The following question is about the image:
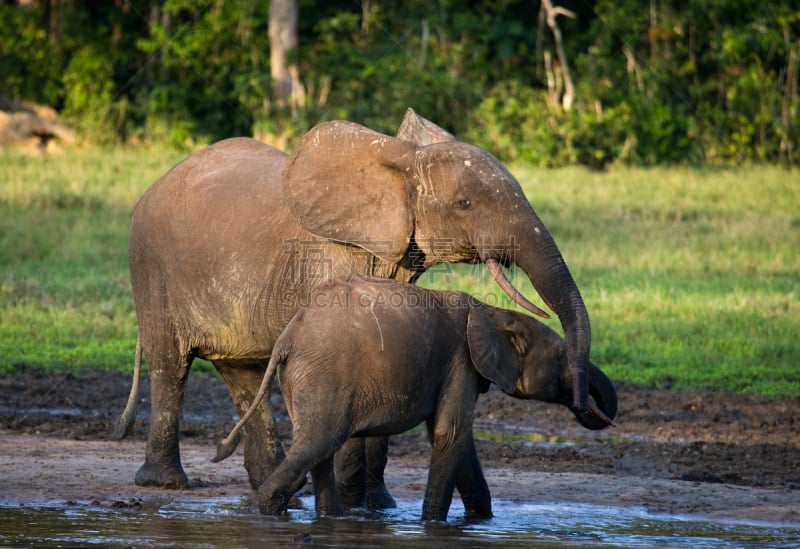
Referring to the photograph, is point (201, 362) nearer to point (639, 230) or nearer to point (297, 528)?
point (297, 528)

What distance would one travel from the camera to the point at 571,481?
24.7ft

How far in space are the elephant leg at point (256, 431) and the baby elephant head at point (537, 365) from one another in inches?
51.1

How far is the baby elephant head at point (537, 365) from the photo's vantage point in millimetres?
6750

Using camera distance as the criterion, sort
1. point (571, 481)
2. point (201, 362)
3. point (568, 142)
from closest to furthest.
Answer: point (571, 481) < point (201, 362) < point (568, 142)

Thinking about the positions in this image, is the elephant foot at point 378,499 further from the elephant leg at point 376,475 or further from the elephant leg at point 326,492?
the elephant leg at point 326,492

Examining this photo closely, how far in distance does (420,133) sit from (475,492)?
1843 mm

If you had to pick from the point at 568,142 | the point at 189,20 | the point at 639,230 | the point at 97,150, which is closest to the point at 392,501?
the point at 639,230

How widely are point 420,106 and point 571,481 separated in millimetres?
14618

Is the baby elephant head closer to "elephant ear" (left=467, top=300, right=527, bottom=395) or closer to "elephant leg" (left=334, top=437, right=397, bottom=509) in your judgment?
"elephant ear" (left=467, top=300, right=527, bottom=395)

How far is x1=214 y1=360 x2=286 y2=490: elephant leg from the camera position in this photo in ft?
23.9

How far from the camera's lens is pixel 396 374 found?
6.34m

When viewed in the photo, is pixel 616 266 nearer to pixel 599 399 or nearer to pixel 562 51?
pixel 599 399

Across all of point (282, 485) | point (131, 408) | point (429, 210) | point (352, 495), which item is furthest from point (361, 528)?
point (131, 408)

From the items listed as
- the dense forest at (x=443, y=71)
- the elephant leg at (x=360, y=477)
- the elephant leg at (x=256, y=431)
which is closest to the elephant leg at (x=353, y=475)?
the elephant leg at (x=360, y=477)
